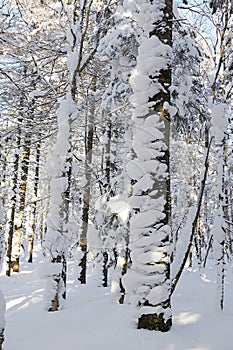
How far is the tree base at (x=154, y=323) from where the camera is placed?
4.62m

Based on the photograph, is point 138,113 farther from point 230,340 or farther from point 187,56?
point 230,340

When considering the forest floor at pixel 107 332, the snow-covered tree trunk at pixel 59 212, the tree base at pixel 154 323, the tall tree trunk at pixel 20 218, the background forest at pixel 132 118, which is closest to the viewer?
the forest floor at pixel 107 332

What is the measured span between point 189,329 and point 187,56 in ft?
16.8

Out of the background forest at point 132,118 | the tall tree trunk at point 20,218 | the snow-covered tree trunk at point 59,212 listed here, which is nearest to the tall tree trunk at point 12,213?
the tall tree trunk at point 20,218

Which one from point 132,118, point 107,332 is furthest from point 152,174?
point 107,332

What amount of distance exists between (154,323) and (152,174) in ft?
6.84

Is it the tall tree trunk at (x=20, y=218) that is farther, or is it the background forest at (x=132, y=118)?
the tall tree trunk at (x=20, y=218)

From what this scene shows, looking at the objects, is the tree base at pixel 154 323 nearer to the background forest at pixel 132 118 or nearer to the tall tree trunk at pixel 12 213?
the background forest at pixel 132 118

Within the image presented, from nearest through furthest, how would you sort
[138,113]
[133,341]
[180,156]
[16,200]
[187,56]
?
1. [133,341]
2. [138,113]
3. [187,56]
4. [16,200]
5. [180,156]

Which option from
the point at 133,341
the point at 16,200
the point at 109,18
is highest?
the point at 109,18

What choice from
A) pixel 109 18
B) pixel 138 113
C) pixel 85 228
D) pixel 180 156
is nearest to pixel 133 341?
pixel 138 113

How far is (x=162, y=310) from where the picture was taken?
469 centimetres

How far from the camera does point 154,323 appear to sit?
15.2 ft

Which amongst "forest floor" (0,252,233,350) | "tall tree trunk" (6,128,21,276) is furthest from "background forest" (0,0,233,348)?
"tall tree trunk" (6,128,21,276)
